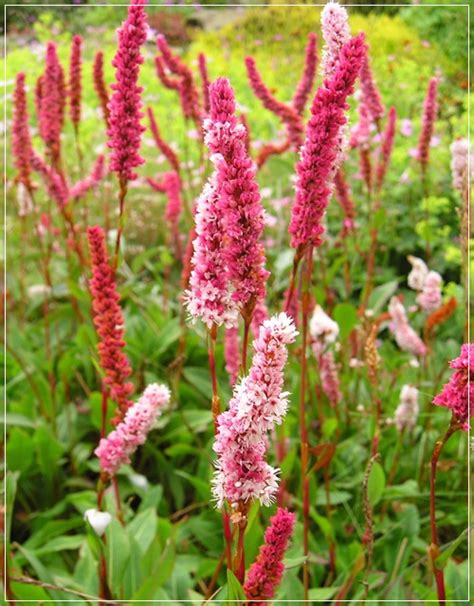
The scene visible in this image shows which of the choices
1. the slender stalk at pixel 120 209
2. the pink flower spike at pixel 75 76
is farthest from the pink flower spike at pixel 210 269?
the pink flower spike at pixel 75 76

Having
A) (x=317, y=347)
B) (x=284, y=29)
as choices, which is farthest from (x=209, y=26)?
(x=317, y=347)

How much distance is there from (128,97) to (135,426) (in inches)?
16.3

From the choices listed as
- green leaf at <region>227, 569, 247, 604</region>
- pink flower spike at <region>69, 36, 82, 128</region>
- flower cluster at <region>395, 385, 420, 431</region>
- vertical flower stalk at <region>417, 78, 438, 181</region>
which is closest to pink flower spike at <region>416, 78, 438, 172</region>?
vertical flower stalk at <region>417, 78, 438, 181</region>

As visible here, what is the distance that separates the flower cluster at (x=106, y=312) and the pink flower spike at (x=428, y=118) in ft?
2.89

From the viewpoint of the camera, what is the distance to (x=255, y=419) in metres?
0.63

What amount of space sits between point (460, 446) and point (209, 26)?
3.73 ft

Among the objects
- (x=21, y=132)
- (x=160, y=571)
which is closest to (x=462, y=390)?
(x=160, y=571)

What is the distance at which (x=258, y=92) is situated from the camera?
141cm

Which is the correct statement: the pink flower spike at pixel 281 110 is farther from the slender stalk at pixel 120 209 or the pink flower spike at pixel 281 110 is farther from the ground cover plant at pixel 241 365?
the slender stalk at pixel 120 209

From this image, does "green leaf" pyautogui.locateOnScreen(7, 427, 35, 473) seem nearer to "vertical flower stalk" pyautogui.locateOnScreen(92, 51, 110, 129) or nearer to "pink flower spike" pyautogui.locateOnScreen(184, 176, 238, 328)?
"vertical flower stalk" pyautogui.locateOnScreen(92, 51, 110, 129)

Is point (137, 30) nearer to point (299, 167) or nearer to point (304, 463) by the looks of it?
point (299, 167)

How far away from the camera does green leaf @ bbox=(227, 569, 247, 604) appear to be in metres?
0.76

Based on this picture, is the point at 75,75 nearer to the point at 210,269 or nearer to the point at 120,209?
the point at 120,209

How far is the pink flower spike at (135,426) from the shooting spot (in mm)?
984
